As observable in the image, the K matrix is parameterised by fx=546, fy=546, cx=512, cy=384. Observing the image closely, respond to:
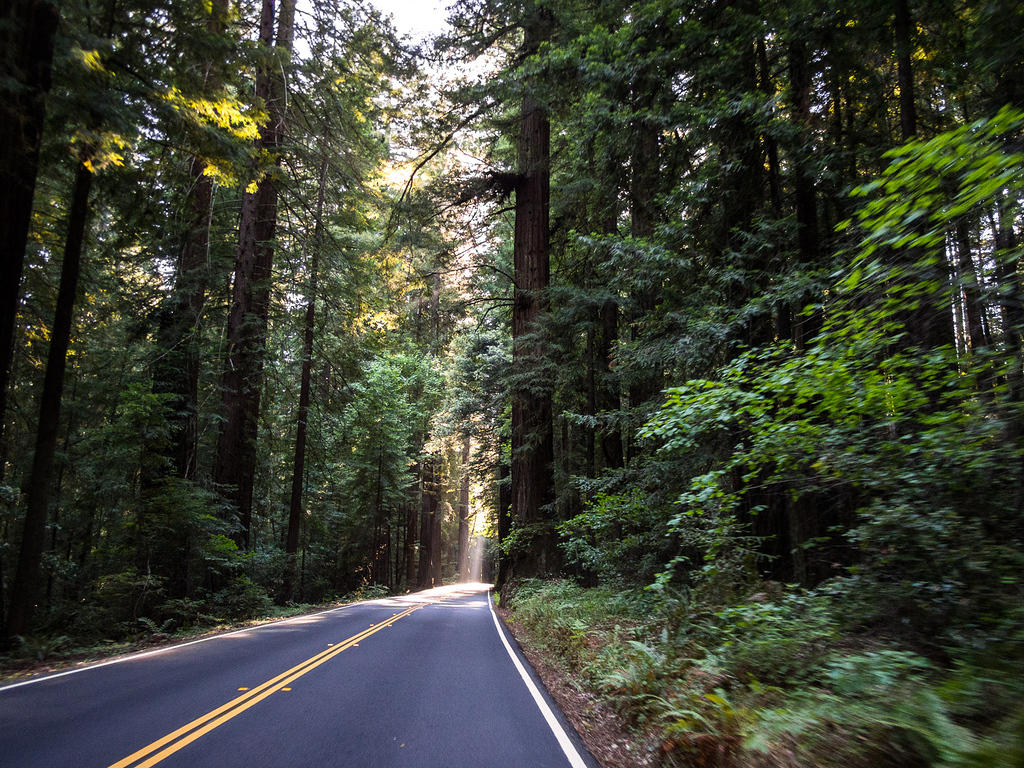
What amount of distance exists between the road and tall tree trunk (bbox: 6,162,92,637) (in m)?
2.54

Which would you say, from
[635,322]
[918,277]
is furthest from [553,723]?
[635,322]

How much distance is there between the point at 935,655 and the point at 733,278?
530 cm

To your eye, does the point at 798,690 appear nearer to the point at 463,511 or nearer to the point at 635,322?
the point at 635,322

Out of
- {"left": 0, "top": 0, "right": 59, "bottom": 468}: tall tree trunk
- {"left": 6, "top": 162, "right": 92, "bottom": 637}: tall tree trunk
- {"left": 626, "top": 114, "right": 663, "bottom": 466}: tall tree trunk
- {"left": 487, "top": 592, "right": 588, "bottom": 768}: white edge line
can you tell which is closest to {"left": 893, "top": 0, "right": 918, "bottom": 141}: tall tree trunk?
{"left": 626, "top": 114, "right": 663, "bottom": 466}: tall tree trunk

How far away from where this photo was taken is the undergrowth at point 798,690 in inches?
118

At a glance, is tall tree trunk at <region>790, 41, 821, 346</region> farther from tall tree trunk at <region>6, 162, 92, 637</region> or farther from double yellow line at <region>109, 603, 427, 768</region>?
tall tree trunk at <region>6, 162, 92, 637</region>

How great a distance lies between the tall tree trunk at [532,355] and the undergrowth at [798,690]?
25.4ft

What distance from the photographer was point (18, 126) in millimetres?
7262

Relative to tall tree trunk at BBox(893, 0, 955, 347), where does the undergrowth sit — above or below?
below

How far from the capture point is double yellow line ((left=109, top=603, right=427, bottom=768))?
413cm

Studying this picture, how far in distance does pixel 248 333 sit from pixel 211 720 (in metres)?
13.1

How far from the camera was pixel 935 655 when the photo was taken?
4.25 m

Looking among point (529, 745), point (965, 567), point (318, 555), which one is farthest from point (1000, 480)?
point (318, 555)

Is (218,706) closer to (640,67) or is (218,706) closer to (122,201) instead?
(122,201)
